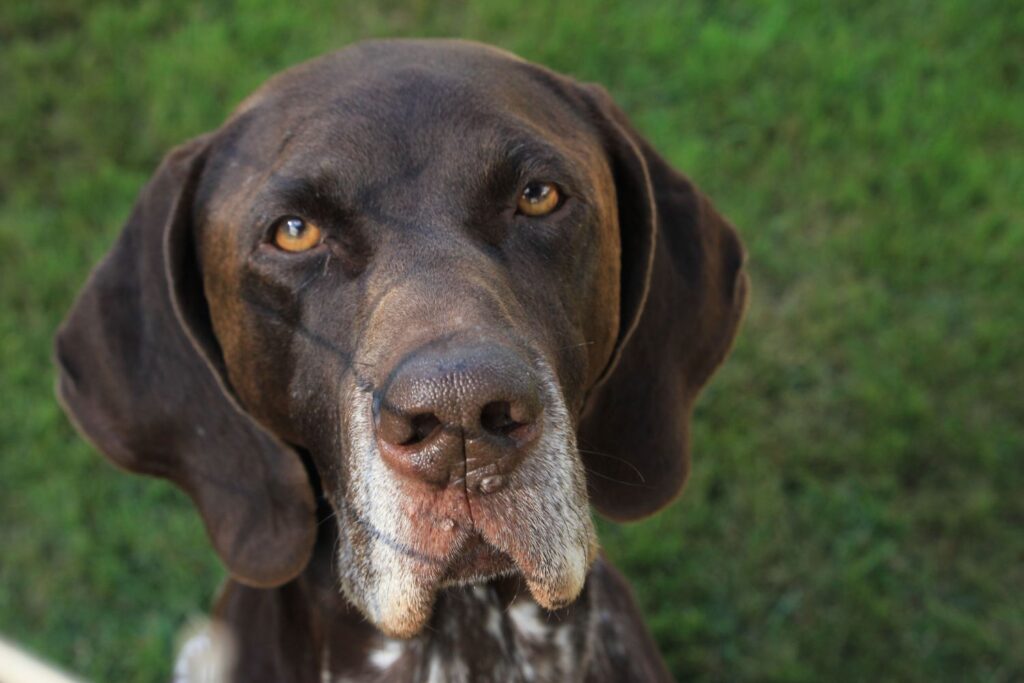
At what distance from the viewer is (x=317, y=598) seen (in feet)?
10.5

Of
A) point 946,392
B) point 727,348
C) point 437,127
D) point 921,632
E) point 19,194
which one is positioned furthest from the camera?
point 19,194

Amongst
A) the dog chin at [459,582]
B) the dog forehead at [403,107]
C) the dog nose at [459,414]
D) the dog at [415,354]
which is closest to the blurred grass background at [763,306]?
the dog at [415,354]

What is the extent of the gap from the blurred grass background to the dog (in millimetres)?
1406

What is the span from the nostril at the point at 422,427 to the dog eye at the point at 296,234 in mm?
670

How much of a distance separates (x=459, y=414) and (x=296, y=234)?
2.59 feet

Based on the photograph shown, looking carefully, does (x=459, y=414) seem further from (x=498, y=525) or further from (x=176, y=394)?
(x=176, y=394)

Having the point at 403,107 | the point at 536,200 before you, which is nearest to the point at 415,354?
the point at 536,200

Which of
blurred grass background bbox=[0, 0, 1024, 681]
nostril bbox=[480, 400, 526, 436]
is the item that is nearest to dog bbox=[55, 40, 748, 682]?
nostril bbox=[480, 400, 526, 436]

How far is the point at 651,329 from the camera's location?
325cm

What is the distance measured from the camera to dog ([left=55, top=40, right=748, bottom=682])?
2.39 meters

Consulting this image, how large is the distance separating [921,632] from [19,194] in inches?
178

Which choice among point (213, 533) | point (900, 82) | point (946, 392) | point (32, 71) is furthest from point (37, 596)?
point (900, 82)

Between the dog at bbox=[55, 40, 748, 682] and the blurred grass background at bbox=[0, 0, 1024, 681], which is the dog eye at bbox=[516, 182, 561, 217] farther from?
the blurred grass background at bbox=[0, 0, 1024, 681]

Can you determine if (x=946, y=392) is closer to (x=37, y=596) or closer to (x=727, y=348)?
(x=727, y=348)
